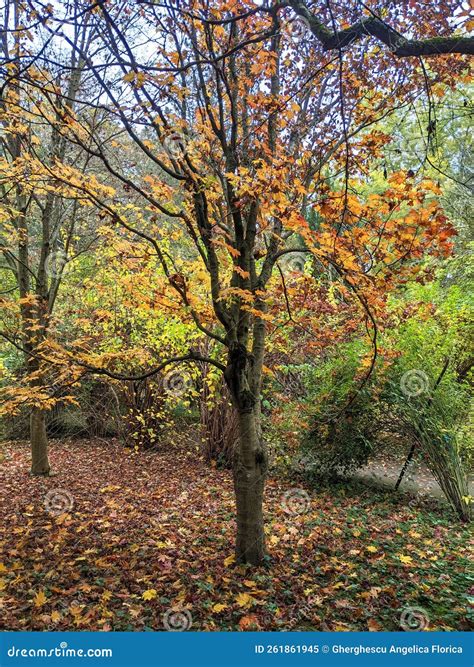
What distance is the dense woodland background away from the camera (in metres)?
2.94

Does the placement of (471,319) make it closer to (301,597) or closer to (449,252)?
(449,252)

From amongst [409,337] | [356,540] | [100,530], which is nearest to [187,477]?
[100,530]

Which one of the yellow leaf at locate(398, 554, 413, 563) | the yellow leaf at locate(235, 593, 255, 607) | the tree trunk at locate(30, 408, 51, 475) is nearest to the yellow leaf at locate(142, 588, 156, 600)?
the yellow leaf at locate(235, 593, 255, 607)

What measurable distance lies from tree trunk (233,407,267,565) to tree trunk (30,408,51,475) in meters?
4.01

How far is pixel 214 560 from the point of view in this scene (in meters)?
3.68

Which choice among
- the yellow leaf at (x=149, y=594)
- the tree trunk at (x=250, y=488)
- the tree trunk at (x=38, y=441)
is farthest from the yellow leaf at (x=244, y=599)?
the tree trunk at (x=38, y=441)

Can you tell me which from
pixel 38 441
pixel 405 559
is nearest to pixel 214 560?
pixel 405 559

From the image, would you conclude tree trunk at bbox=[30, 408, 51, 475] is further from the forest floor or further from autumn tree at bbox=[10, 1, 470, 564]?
autumn tree at bbox=[10, 1, 470, 564]

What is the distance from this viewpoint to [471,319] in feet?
22.1

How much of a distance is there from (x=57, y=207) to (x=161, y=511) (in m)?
4.31

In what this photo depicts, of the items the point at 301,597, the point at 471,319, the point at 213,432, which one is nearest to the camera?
the point at 301,597

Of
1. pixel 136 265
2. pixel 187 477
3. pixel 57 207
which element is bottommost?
pixel 187 477

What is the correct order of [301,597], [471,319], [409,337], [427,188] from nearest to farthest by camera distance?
[427,188]
[301,597]
[409,337]
[471,319]

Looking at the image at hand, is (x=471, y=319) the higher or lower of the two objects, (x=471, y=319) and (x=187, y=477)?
the higher
